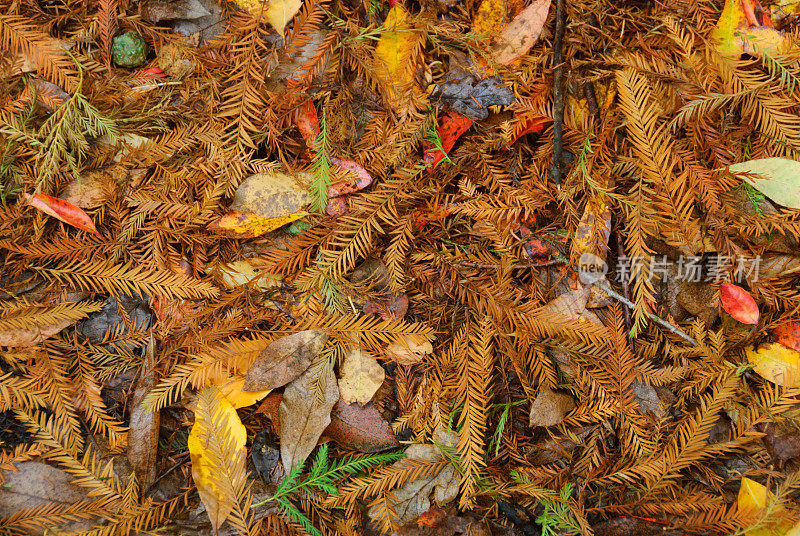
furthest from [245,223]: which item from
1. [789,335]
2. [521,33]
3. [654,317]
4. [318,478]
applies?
[789,335]

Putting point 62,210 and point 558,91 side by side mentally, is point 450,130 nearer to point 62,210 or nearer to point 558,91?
point 558,91

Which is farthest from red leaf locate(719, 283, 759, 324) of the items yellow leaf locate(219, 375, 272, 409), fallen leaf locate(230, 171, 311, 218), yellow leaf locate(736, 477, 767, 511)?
yellow leaf locate(219, 375, 272, 409)

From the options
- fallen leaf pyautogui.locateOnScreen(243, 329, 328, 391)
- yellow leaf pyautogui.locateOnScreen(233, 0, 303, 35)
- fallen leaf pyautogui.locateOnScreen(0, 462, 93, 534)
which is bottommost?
fallen leaf pyautogui.locateOnScreen(0, 462, 93, 534)

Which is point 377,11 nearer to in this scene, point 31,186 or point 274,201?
point 274,201

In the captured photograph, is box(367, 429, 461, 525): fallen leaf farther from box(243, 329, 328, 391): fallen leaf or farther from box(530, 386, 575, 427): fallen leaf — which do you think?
box(243, 329, 328, 391): fallen leaf

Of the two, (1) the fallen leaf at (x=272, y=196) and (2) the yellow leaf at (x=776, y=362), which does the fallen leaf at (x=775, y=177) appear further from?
(1) the fallen leaf at (x=272, y=196)

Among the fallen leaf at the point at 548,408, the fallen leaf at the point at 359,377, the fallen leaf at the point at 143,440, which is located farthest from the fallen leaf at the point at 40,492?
the fallen leaf at the point at 548,408
